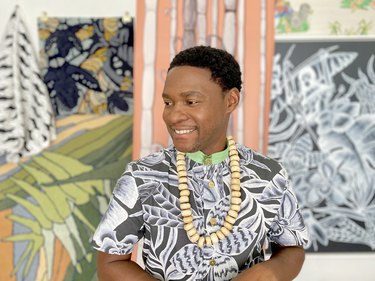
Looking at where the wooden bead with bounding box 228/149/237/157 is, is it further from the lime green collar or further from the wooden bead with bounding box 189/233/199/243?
the wooden bead with bounding box 189/233/199/243

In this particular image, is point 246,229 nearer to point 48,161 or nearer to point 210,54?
point 210,54

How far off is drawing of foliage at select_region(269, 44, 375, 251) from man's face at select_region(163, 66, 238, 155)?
1.17m

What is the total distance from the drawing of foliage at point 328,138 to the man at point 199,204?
3.51 feet

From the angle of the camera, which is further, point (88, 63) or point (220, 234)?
point (88, 63)

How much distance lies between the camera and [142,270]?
1.06 m

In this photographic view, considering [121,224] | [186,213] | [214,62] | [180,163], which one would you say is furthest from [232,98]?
[121,224]

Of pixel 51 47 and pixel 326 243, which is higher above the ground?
pixel 51 47

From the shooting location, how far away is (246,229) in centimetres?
112

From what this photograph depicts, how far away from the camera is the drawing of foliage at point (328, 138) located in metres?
2.18

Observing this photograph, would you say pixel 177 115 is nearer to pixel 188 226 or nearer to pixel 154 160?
pixel 154 160

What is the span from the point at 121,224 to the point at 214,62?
46 cm

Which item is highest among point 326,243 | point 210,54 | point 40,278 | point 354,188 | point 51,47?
point 51,47

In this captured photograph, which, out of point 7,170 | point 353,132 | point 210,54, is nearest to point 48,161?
point 7,170

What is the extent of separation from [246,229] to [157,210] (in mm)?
232
